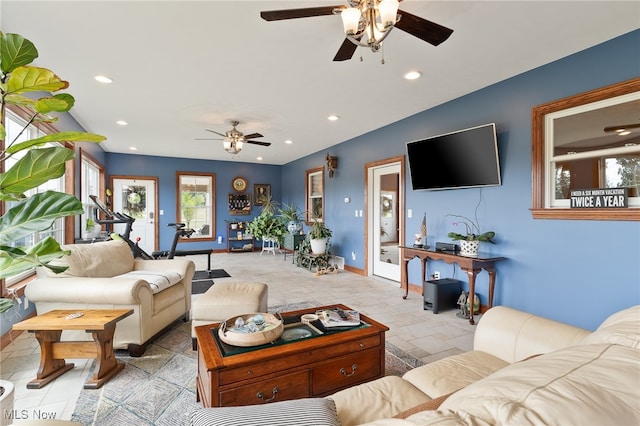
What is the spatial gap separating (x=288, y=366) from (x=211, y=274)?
14.9 ft

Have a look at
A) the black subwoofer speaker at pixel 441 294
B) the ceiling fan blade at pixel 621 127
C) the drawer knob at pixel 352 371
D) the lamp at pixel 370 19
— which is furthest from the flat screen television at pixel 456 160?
the drawer knob at pixel 352 371

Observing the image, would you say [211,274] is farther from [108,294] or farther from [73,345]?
[73,345]

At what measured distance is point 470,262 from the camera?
332 centimetres

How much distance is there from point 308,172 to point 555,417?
24.7ft

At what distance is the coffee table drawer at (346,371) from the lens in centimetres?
175

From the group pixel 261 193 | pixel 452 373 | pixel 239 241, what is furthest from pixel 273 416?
pixel 261 193

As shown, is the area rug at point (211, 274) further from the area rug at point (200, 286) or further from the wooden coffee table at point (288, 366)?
the wooden coffee table at point (288, 366)

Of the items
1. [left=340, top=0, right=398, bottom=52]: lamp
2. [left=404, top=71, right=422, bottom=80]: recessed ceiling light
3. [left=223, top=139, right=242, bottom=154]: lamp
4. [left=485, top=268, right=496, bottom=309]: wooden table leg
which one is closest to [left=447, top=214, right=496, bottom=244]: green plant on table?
[left=485, top=268, right=496, bottom=309]: wooden table leg

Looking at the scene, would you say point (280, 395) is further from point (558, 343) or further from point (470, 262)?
point (470, 262)

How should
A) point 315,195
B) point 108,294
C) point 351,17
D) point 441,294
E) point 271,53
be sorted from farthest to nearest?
1. point 315,195
2. point 441,294
3. point 271,53
4. point 108,294
5. point 351,17

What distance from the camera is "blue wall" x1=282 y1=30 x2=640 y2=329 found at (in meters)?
2.60

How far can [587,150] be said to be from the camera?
2.83m

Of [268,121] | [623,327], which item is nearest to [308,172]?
[268,121]

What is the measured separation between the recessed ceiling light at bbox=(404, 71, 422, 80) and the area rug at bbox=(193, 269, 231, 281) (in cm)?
436
